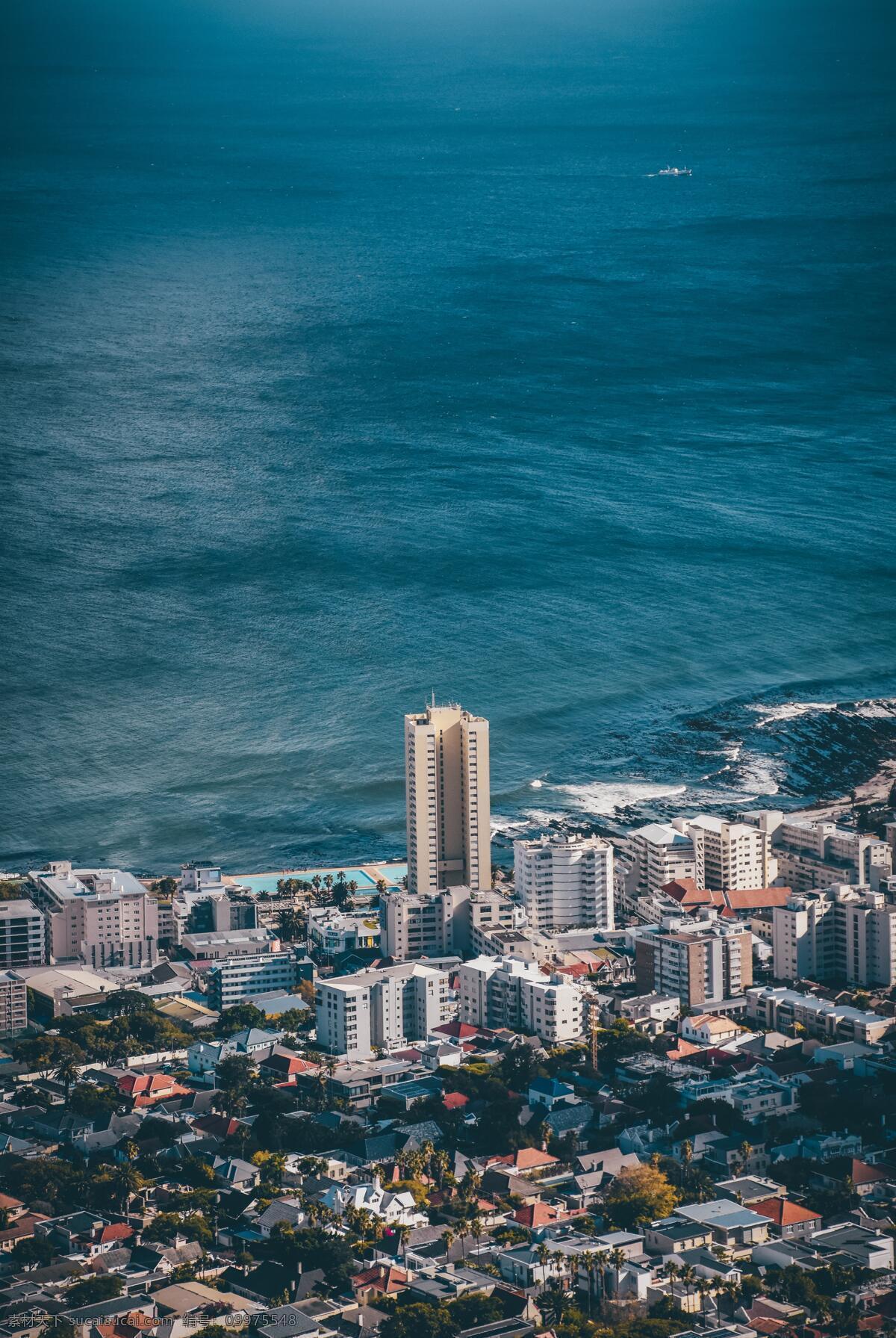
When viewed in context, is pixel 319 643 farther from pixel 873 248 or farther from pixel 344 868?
pixel 873 248

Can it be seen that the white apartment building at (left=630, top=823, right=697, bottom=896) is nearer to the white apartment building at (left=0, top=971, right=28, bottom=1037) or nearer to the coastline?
the coastline

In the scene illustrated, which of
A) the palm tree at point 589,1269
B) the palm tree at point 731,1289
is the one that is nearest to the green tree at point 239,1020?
the palm tree at point 589,1269

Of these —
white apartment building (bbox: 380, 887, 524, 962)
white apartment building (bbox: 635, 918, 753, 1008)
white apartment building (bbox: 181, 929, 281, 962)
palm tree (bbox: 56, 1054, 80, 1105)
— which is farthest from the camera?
white apartment building (bbox: 181, 929, 281, 962)

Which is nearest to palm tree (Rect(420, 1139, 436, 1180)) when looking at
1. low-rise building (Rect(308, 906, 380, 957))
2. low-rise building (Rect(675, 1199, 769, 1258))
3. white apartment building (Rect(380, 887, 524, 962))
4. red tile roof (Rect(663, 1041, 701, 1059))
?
low-rise building (Rect(675, 1199, 769, 1258))

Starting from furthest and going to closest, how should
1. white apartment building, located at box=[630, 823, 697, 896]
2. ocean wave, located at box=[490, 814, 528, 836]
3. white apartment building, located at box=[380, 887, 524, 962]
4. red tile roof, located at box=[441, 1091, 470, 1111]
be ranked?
ocean wave, located at box=[490, 814, 528, 836]
white apartment building, located at box=[630, 823, 697, 896]
white apartment building, located at box=[380, 887, 524, 962]
red tile roof, located at box=[441, 1091, 470, 1111]

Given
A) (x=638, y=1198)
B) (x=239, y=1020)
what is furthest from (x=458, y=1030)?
(x=638, y=1198)

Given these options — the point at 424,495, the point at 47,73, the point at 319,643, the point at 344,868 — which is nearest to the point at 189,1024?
the point at 344,868

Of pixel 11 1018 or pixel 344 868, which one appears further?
pixel 344 868
